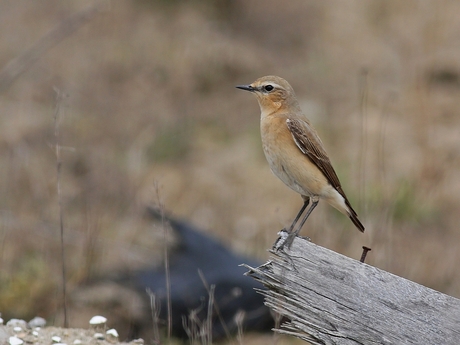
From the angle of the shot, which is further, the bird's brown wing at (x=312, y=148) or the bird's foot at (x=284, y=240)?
the bird's brown wing at (x=312, y=148)

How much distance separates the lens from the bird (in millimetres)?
5277

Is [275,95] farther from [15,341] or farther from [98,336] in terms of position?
[15,341]

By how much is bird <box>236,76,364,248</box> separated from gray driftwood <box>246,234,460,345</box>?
3.49 feet

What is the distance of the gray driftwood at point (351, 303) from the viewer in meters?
3.87

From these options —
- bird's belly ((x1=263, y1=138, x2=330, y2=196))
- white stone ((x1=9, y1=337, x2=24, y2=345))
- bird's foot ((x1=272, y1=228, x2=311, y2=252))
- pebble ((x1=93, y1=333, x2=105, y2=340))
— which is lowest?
pebble ((x1=93, y1=333, x2=105, y2=340))

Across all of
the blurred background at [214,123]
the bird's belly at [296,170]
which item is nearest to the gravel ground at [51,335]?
the bird's belly at [296,170]

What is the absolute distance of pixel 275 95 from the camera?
18.7 ft

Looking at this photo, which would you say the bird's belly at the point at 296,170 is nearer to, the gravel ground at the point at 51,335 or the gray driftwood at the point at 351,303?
the gray driftwood at the point at 351,303

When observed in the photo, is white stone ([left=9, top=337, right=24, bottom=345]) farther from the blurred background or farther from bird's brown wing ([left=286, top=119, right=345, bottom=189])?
the blurred background

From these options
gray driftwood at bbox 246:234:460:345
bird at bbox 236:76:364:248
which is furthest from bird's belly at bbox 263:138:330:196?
gray driftwood at bbox 246:234:460:345

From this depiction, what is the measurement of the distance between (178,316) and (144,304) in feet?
1.48

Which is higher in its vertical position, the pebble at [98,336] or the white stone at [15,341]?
the white stone at [15,341]

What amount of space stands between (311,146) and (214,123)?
8042 millimetres

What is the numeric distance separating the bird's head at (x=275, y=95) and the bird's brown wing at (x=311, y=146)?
25 cm
